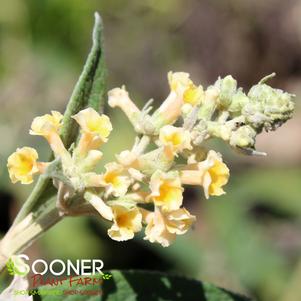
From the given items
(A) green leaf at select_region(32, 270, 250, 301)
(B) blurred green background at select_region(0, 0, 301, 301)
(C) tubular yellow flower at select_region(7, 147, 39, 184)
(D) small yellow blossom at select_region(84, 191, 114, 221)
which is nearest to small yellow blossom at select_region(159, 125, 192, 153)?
(D) small yellow blossom at select_region(84, 191, 114, 221)

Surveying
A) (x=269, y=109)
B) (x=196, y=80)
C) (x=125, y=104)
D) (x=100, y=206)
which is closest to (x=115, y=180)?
(x=100, y=206)

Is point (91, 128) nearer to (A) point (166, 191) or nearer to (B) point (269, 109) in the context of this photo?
(A) point (166, 191)

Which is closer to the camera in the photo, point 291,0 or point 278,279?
point 278,279

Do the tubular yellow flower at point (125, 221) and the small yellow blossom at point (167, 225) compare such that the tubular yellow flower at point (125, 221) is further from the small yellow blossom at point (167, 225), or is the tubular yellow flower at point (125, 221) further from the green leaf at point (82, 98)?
the green leaf at point (82, 98)

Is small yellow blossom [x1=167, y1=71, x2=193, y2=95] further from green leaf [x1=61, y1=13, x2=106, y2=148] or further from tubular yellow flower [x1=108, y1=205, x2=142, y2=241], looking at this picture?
tubular yellow flower [x1=108, y1=205, x2=142, y2=241]

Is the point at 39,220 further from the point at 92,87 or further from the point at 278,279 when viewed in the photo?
the point at 278,279

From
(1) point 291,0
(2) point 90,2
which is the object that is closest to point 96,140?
(2) point 90,2

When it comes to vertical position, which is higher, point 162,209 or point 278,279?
point 162,209
